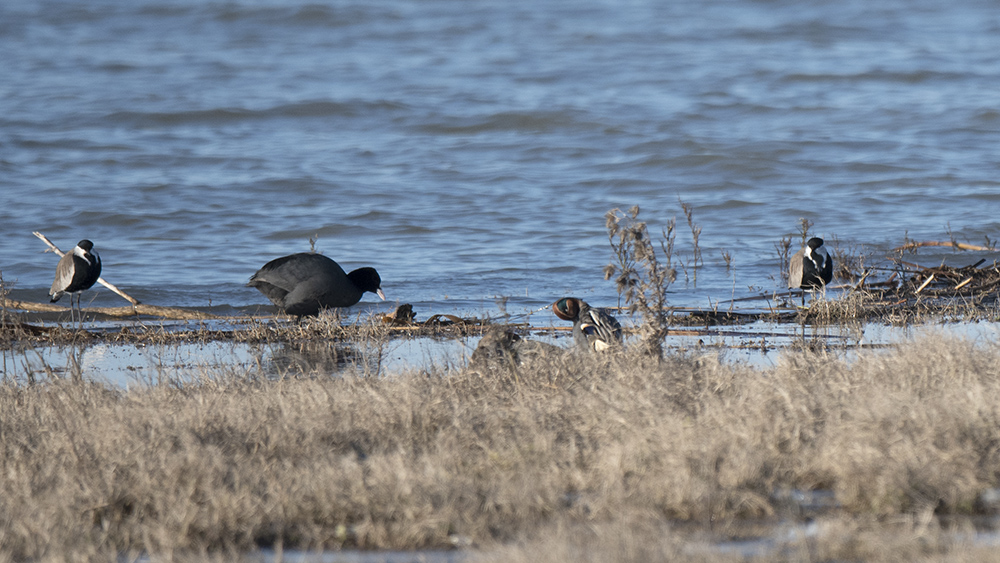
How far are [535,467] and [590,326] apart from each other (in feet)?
8.35

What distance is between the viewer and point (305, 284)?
9.24m

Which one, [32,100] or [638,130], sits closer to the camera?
[638,130]

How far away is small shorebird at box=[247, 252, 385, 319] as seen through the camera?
9.23 m

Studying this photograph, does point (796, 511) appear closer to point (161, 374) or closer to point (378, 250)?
point (161, 374)

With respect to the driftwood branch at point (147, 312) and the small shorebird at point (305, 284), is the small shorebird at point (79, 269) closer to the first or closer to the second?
the driftwood branch at point (147, 312)

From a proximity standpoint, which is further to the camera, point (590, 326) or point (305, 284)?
point (305, 284)

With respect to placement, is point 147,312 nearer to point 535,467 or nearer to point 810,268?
point 810,268

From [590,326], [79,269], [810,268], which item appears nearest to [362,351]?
[590,326]

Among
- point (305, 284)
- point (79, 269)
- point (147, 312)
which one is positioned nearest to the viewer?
point (305, 284)

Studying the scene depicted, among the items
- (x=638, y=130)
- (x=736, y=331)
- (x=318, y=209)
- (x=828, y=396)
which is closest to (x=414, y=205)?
(x=318, y=209)

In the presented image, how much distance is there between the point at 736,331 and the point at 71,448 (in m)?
5.36

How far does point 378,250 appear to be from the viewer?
582 inches

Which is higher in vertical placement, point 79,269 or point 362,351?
point 79,269

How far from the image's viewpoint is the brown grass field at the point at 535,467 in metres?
3.68
